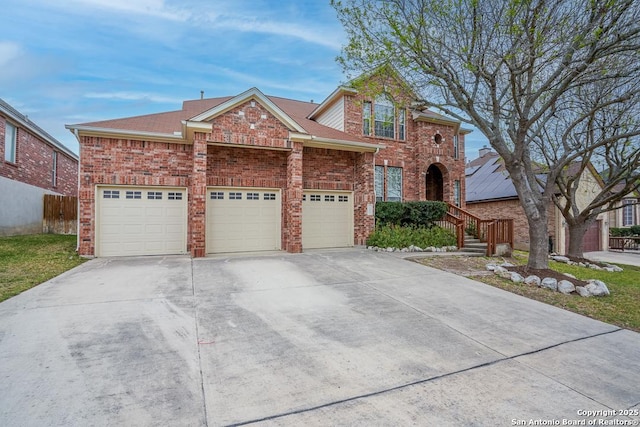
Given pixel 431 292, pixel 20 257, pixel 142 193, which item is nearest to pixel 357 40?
pixel 431 292

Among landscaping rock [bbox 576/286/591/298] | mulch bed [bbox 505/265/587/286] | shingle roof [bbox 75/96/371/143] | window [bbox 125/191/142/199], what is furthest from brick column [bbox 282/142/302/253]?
landscaping rock [bbox 576/286/591/298]

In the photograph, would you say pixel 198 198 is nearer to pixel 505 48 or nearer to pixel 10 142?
pixel 505 48

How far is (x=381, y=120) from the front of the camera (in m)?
14.2

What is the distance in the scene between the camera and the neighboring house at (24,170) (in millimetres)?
12688

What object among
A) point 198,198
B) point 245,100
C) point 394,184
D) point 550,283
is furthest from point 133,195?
point 550,283

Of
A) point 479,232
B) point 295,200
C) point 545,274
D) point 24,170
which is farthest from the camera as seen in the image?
point 24,170

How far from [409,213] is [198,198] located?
790 cm

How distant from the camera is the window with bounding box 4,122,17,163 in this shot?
1300cm

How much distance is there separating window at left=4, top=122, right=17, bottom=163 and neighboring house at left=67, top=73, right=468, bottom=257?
22.2 ft

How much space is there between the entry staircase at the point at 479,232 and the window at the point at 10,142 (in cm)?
1852

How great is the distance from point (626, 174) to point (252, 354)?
15.3m

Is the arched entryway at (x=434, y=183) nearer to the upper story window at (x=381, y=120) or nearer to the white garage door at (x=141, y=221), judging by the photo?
the upper story window at (x=381, y=120)

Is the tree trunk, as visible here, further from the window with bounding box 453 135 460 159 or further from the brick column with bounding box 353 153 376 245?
the brick column with bounding box 353 153 376 245

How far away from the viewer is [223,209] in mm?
10625
